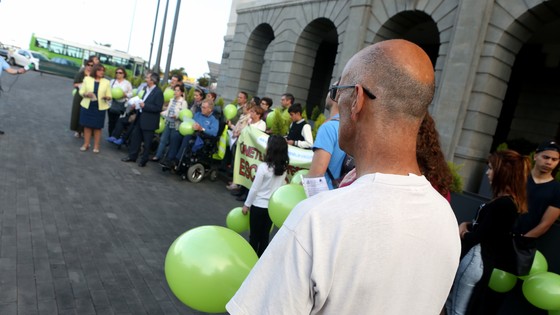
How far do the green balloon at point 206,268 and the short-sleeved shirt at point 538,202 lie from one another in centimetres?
309

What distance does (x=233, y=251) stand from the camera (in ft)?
6.88

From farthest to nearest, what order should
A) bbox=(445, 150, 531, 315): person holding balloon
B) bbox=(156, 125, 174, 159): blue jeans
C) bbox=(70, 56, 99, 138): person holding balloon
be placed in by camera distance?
1. bbox=(70, 56, 99, 138): person holding balloon
2. bbox=(156, 125, 174, 159): blue jeans
3. bbox=(445, 150, 531, 315): person holding balloon

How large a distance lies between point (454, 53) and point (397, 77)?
10.1 m

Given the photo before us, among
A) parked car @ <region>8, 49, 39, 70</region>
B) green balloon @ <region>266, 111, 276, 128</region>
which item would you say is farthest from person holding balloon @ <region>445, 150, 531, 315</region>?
parked car @ <region>8, 49, 39, 70</region>

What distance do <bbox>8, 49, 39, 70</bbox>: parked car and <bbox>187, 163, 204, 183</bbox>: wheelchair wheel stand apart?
110 feet

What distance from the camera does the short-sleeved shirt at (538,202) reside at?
3857 mm

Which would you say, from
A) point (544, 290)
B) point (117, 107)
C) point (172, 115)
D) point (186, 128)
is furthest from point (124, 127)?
point (544, 290)

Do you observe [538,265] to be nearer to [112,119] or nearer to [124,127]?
[124,127]

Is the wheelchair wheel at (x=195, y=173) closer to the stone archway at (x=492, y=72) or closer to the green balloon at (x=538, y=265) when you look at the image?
the stone archway at (x=492, y=72)

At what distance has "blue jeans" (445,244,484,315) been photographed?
3.31 meters

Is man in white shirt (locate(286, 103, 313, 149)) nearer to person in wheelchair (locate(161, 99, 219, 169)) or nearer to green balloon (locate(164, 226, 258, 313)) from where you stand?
person in wheelchair (locate(161, 99, 219, 169))

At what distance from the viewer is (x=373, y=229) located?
3.37 feet

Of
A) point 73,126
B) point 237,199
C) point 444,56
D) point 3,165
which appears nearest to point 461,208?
point 237,199

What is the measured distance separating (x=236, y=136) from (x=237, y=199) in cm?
148
